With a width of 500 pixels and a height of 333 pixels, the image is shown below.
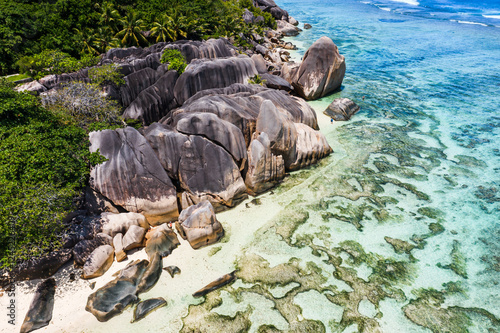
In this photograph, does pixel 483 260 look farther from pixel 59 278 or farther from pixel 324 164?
pixel 59 278

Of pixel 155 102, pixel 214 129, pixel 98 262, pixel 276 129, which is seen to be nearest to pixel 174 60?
pixel 155 102

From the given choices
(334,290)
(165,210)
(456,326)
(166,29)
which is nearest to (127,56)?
(166,29)

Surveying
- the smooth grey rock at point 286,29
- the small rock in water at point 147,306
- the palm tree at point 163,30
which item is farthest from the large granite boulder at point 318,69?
the smooth grey rock at point 286,29

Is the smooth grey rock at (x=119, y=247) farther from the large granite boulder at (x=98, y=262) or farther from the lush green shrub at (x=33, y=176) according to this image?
the lush green shrub at (x=33, y=176)

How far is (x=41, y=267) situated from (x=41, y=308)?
6.34 feet

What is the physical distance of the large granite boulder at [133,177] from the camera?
1625 cm

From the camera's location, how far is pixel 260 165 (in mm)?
19125

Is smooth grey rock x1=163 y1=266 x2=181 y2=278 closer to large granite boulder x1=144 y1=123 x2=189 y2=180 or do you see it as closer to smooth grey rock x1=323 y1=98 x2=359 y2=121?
large granite boulder x1=144 y1=123 x2=189 y2=180

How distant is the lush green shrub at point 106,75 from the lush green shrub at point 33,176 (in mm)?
6934

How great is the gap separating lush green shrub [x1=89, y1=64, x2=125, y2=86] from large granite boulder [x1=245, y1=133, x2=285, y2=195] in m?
13.0

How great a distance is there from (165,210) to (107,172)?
3.76 m

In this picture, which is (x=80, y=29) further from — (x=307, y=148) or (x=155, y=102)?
(x=307, y=148)

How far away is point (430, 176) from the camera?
22062 millimetres

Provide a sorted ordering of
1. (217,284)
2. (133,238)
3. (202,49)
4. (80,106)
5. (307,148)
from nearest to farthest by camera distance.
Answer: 1. (217,284)
2. (133,238)
3. (80,106)
4. (307,148)
5. (202,49)
